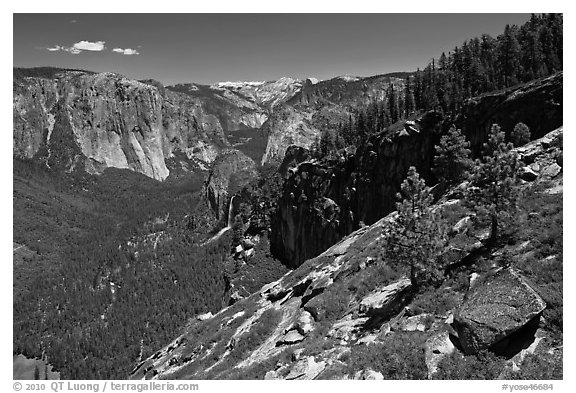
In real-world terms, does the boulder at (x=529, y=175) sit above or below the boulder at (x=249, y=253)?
above

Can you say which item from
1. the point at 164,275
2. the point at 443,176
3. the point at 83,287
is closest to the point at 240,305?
the point at 443,176

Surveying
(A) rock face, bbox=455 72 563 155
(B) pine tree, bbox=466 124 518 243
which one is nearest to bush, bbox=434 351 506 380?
(B) pine tree, bbox=466 124 518 243

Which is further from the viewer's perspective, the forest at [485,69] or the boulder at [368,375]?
the forest at [485,69]

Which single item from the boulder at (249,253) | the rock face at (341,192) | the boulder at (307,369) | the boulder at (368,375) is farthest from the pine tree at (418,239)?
A: the boulder at (249,253)

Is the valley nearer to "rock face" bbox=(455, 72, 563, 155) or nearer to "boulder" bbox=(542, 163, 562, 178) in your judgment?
"rock face" bbox=(455, 72, 563, 155)

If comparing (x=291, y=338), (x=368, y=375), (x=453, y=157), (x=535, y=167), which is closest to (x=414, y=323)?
(x=368, y=375)

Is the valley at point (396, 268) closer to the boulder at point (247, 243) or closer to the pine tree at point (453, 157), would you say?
the pine tree at point (453, 157)
